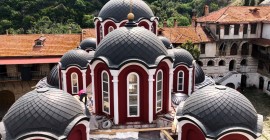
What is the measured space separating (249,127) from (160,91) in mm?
5274

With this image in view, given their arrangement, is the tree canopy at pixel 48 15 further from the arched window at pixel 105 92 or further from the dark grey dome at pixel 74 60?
the arched window at pixel 105 92

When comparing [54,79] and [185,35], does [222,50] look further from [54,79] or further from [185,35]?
[54,79]

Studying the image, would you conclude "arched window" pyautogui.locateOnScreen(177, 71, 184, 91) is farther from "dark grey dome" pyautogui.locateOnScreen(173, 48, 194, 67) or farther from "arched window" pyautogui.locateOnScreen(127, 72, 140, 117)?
"arched window" pyautogui.locateOnScreen(127, 72, 140, 117)

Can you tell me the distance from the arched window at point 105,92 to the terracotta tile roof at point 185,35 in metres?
24.1

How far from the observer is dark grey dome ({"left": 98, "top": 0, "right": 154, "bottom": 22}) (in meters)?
19.5

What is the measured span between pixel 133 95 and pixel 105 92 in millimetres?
1508

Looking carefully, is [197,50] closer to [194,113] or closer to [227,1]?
[194,113]

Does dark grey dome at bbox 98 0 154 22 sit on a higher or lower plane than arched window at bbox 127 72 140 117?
higher

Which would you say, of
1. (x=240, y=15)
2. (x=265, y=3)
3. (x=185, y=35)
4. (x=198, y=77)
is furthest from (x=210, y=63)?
(x=265, y=3)

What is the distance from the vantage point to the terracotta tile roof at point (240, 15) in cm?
3901

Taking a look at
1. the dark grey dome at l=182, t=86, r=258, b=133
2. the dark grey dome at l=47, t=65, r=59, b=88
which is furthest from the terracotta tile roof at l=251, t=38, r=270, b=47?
the dark grey dome at l=182, t=86, r=258, b=133

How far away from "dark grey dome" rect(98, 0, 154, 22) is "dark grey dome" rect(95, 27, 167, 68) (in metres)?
4.97

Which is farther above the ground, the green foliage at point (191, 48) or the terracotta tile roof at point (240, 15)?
the terracotta tile roof at point (240, 15)

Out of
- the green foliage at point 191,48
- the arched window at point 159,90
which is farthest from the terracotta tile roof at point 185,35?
the arched window at point 159,90
